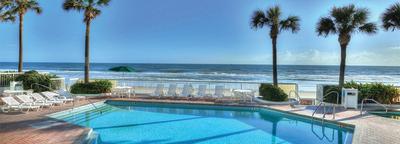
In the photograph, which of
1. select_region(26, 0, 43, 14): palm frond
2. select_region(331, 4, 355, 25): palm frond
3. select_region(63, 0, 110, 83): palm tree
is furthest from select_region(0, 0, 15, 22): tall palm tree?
select_region(331, 4, 355, 25): palm frond

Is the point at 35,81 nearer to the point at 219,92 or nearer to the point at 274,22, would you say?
the point at 219,92

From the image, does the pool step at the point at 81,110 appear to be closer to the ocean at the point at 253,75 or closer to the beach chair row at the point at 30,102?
the beach chair row at the point at 30,102

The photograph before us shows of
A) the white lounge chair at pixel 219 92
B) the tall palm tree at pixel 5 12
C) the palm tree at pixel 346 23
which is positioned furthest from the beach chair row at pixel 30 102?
the palm tree at pixel 346 23

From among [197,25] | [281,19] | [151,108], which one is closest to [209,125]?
[151,108]

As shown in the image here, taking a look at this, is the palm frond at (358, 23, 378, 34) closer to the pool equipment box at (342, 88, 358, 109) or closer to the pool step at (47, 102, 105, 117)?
the pool equipment box at (342, 88, 358, 109)

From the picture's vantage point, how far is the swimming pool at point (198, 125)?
8.66 meters

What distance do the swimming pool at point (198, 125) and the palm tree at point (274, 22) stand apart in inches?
137

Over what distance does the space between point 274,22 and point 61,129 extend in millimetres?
9671

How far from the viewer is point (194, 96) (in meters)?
15.5

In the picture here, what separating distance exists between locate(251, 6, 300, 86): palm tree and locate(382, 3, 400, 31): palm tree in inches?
126

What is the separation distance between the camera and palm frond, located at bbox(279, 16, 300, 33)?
14.8m

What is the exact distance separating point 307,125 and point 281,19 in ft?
19.4

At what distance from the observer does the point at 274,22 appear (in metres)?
14.9

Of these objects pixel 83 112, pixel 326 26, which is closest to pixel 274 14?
pixel 326 26
